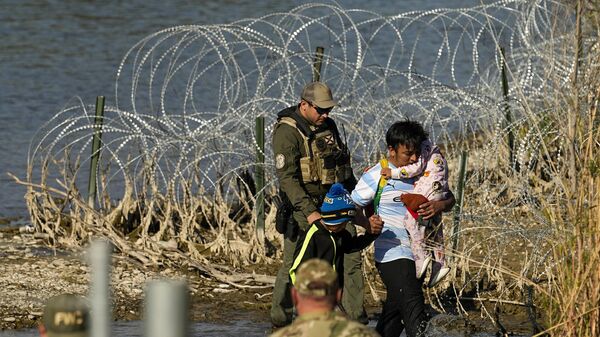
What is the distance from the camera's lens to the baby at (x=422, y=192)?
7406 millimetres

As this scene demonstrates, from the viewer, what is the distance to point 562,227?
6805mm

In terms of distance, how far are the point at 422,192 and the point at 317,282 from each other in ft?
9.08

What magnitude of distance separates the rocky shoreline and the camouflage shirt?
392cm

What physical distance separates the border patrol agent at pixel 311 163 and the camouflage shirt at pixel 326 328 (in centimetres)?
286

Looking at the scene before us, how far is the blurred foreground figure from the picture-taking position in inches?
185

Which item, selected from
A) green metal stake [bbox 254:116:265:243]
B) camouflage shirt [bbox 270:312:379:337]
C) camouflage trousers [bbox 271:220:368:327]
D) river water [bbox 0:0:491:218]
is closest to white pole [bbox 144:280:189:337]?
camouflage shirt [bbox 270:312:379:337]

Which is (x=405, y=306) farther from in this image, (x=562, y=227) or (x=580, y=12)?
(x=580, y=12)

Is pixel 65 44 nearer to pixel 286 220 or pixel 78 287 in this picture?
pixel 78 287

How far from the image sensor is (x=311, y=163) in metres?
7.83

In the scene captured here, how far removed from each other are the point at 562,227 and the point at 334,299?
2290mm

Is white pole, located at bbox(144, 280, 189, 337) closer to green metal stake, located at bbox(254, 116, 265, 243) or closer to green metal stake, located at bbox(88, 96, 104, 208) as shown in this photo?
green metal stake, located at bbox(254, 116, 265, 243)

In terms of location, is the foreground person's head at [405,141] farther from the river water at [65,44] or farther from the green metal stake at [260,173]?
the river water at [65,44]

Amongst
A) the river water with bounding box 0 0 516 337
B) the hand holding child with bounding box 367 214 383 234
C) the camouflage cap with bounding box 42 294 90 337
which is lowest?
the camouflage cap with bounding box 42 294 90 337

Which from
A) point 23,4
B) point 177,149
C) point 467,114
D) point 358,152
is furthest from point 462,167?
point 23,4
